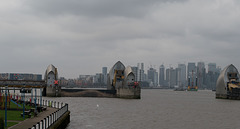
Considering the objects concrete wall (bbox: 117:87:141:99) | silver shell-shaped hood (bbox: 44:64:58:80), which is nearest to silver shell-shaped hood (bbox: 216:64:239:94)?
concrete wall (bbox: 117:87:141:99)

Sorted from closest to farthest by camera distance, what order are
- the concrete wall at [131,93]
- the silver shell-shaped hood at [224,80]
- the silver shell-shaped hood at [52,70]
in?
the concrete wall at [131,93]
the silver shell-shaped hood at [52,70]
the silver shell-shaped hood at [224,80]

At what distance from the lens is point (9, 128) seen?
26.8m

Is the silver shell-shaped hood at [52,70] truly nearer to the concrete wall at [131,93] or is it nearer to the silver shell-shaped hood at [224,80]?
the concrete wall at [131,93]

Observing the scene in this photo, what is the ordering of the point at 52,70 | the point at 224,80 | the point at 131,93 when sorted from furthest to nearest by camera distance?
1. the point at 224,80
2. the point at 52,70
3. the point at 131,93

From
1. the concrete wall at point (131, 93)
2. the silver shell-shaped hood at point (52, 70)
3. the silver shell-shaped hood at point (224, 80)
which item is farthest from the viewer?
the silver shell-shaped hood at point (224, 80)

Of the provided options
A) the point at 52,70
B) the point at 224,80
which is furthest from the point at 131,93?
the point at 224,80

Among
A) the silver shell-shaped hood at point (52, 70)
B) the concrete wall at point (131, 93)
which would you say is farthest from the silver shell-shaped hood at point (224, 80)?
the silver shell-shaped hood at point (52, 70)

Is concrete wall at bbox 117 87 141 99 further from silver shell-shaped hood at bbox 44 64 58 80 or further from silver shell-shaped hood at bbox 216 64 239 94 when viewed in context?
silver shell-shaped hood at bbox 216 64 239 94

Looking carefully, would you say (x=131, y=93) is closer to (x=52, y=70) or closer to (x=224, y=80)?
(x=52, y=70)

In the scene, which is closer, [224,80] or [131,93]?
[131,93]

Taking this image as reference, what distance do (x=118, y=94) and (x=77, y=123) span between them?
81.7m

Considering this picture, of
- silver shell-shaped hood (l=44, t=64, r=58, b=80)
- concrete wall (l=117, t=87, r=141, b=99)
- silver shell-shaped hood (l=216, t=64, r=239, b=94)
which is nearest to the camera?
concrete wall (l=117, t=87, r=141, b=99)

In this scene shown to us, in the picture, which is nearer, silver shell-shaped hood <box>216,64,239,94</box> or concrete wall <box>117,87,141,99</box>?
concrete wall <box>117,87,141,99</box>

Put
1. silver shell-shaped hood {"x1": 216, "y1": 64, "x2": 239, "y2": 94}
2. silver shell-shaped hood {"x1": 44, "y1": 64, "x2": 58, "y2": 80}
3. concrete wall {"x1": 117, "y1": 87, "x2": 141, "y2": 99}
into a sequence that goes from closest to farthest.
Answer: concrete wall {"x1": 117, "y1": 87, "x2": 141, "y2": 99}
silver shell-shaped hood {"x1": 44, "y1": 64, "x2": 58, "y2": 80}
silver shell-shaped hood {"x1": 216, "y1": 64, "x2": 239, "y2": 94}
